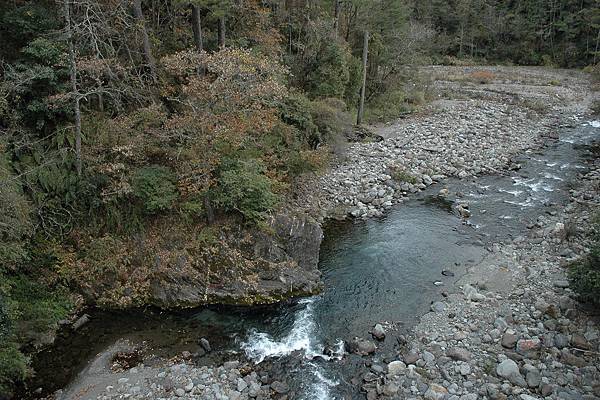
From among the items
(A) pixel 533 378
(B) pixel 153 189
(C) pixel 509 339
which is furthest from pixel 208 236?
(A) pixel 533 378

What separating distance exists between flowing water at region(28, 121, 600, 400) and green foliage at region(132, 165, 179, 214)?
10.2ft

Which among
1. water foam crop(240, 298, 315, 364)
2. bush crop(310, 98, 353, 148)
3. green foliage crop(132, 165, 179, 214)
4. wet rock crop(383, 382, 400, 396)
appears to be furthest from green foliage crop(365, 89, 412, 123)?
wet rock crop(383, 382, 400, 396)

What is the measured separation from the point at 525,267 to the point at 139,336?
464 inches

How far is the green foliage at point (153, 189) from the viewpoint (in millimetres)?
12742

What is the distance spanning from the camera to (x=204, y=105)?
12.4 meters

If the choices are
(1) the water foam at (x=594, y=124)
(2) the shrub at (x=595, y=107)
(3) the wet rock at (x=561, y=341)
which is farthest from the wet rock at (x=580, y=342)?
(2) the shrub at (x=595, y=107)

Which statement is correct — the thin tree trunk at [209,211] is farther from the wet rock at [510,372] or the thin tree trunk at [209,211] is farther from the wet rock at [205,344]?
the wet rock at [510,372]

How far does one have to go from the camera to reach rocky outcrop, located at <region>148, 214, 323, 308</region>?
Answer: 12.7 meters

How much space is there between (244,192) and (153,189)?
8.79ft

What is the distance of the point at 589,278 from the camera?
1070cm

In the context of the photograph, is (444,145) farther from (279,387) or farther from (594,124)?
(279,387)

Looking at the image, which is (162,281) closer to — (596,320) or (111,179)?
(111,179)

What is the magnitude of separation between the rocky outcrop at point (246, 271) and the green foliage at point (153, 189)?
69.2 inches

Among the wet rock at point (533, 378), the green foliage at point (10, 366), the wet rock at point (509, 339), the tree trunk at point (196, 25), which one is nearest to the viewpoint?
the green foliage at point (10, 366)
